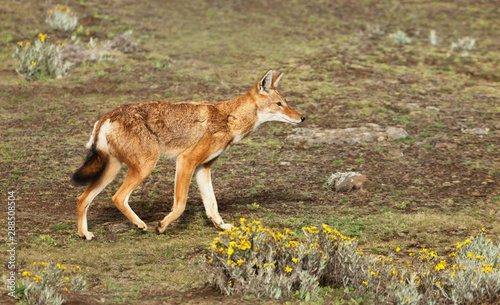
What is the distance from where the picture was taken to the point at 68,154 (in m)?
11.9

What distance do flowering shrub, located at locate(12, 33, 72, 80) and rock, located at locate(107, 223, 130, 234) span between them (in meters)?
8.90

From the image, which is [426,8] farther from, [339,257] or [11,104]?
[339,257]

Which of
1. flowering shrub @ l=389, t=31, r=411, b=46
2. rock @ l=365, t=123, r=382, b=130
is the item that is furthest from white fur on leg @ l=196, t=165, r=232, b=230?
flowering shrub @ l=389, t=31, r=411, b=46

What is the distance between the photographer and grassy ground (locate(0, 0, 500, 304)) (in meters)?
8.11

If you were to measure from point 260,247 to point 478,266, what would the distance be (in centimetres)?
226

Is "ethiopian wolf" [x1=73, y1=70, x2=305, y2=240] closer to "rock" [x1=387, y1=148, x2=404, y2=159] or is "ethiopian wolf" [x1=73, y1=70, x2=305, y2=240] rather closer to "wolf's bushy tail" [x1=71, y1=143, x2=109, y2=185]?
"wolf's bushy tail" [x1=71, y1=143, x2=109, y2=185]

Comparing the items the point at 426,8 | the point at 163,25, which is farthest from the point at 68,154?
the point at 426,8

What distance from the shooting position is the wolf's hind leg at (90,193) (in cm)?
799

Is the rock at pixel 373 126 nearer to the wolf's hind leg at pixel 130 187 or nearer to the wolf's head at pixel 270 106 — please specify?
the wolf's head at pixel 270 106

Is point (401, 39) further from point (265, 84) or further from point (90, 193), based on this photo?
point (90, 193)

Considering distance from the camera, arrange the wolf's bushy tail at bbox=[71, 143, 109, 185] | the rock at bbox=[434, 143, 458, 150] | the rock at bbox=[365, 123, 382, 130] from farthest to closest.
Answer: the rock at bbox=[365, 123, 382, 130] < the rock at bbox=[434, 143, 458, 150] < the wolf's bushy tail at bbox=[71, 143, 109, 185]

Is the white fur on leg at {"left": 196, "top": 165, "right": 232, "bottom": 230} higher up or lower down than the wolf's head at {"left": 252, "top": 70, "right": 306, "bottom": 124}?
lower down

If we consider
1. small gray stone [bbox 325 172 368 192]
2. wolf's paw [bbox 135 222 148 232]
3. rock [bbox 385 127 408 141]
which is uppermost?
wolf's paw [bbox 135 222 148 232]

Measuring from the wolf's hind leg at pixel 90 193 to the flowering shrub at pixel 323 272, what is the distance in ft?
7.96
